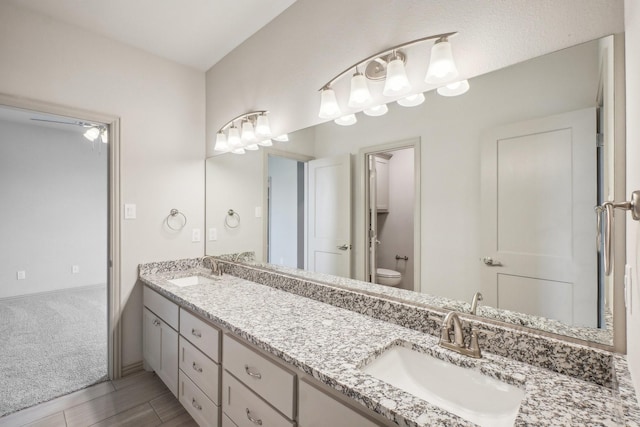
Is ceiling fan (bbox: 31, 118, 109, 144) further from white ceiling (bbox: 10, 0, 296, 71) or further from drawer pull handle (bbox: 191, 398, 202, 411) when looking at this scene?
drawer pull handle (bbox: 191, 398, 202, 411)

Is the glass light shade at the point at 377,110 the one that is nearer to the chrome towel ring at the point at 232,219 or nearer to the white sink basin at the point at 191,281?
the chrome towel ring at the point at 232,219

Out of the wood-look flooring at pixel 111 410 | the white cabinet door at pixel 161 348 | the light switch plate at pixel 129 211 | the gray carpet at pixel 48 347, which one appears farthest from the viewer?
the light switch plate at pixel 129 211

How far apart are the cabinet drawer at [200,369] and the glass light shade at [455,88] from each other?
5.38 feet

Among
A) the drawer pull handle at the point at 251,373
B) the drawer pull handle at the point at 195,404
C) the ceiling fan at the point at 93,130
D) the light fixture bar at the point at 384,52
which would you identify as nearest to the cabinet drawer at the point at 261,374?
the drawer pull handle at the point at 251,373

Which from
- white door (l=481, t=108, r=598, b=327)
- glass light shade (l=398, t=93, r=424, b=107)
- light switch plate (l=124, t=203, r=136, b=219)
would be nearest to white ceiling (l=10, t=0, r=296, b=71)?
glass light shade (l=398, t=93, r=424, b=107)

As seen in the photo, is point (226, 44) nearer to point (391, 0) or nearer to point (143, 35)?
point (143, 35)

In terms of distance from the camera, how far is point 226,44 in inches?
93.0

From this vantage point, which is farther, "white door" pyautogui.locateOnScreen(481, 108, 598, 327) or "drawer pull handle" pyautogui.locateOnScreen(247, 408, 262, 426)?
"drawer pull handle" pyautogui.locateOnScreen(247, 408, 262, 426)

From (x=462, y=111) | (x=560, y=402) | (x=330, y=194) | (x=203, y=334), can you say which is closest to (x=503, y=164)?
(x=462, y=111)

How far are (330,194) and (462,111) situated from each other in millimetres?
774

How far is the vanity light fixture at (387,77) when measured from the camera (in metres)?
1.17

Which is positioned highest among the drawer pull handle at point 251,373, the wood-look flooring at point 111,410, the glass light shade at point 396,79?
the glass light shade at point 396,79

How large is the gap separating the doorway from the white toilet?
2.01 m

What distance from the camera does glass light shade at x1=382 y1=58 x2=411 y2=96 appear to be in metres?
1.29
